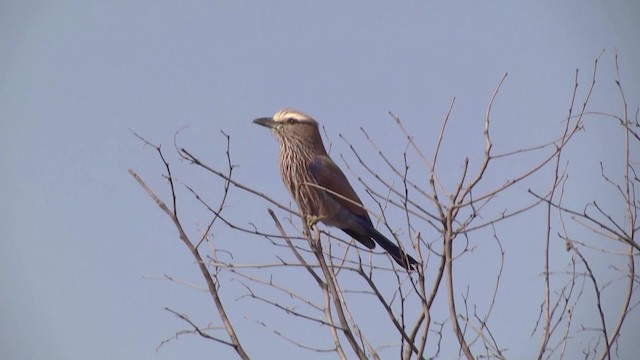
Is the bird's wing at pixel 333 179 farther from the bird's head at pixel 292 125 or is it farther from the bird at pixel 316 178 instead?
the bird's head at pixel 292 125

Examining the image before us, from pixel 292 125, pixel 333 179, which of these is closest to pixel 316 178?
pixel 333 179

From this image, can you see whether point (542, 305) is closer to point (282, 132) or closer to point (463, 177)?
point (463, 177)

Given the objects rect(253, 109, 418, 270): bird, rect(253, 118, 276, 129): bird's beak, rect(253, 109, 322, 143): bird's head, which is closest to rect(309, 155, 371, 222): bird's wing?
rect(253, 109, 418, 270): bird

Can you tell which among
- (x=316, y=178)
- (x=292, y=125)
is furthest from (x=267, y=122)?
(x=316, y=178)

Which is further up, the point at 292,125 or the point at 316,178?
the point at 292,125

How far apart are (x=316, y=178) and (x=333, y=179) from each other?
0.12m

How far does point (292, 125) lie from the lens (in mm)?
5332

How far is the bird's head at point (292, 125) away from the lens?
5.27 metres

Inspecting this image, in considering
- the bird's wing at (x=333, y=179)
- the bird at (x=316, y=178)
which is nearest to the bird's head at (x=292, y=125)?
the bird at (x=316, y=178)

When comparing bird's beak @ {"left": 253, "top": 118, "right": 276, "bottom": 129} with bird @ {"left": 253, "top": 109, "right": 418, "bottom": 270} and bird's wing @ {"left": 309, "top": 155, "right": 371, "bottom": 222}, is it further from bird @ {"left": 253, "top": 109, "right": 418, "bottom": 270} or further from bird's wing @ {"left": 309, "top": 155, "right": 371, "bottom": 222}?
bird's wing @ {"left": 309, "top": 155, "right": 371, "bottom": 222}

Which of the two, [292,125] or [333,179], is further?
[292,125]

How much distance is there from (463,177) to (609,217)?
970 millimetres

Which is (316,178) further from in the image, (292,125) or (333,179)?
(292,125)

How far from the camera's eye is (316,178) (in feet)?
16.8
